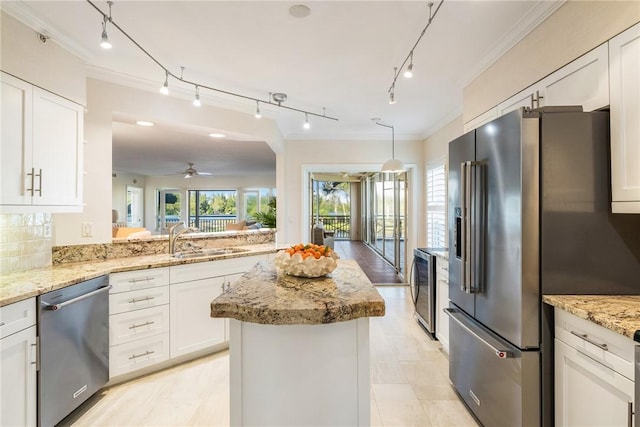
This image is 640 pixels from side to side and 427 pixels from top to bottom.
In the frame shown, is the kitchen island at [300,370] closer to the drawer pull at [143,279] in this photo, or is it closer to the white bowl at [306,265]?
the white bowl at [306,265]

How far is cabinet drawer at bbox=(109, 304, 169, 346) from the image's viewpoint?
236 cm

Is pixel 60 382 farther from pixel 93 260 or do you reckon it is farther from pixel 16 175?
pixel 16 175

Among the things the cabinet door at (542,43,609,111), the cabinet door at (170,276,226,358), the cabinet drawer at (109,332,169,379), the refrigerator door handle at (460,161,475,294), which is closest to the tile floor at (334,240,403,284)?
the cabinet door at (170,276,226,358)

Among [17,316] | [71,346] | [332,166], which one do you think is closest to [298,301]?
[17,316]

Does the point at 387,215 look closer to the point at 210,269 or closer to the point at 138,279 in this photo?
the point at 210,269

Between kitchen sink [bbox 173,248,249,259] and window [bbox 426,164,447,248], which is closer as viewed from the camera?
kitchen sink [bbox 173,248,249,259]

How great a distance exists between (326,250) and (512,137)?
1145 millimetres

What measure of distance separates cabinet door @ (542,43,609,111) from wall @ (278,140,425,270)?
10.8ft

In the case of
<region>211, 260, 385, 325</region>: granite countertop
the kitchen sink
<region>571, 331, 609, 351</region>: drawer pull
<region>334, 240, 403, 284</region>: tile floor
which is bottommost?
<region>334, 240, 403, 284</region>: tile floor

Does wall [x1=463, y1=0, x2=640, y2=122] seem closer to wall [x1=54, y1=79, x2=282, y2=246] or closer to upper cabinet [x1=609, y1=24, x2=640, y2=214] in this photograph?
upper cabinet [x1=609, y1=24, x2=640, y2=214]

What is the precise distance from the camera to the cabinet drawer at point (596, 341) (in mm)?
1199

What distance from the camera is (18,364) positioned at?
5.38 feet

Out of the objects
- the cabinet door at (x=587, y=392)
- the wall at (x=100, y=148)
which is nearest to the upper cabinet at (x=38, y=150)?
the wall at (x=100, y=148)

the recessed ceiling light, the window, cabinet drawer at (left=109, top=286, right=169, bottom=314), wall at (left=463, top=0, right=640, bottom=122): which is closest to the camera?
wall at (left=463, top=0, right=640, bottom=122)
